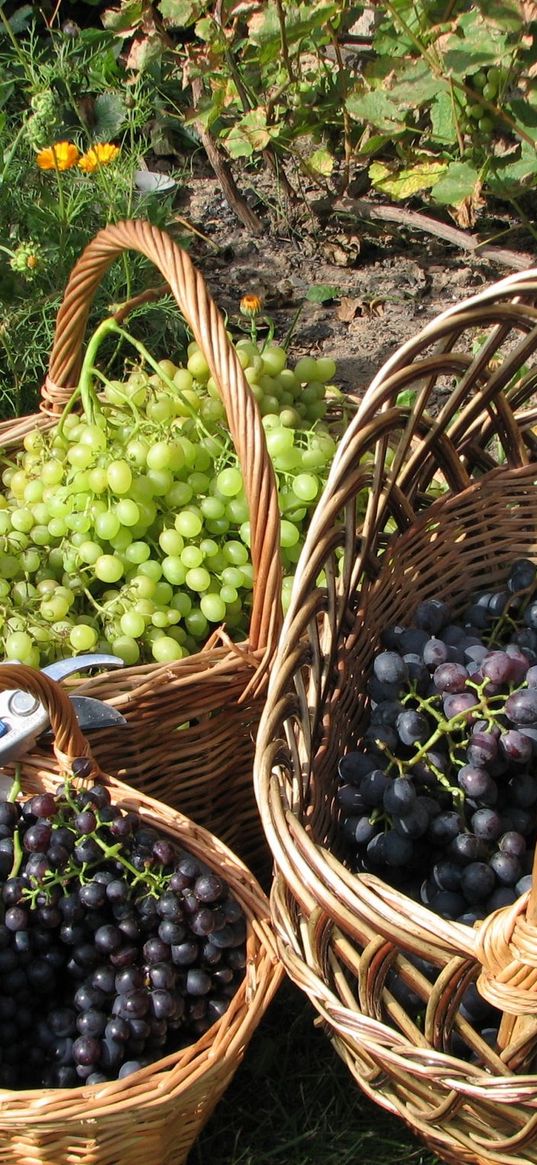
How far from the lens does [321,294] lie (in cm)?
300

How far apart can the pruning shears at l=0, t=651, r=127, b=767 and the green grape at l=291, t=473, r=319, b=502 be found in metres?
0.45

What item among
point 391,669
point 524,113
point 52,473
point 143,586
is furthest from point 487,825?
point 524,113

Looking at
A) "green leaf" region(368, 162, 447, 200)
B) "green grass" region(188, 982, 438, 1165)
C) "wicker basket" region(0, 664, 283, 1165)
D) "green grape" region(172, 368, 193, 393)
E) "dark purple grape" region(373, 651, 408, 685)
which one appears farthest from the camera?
"green leaf" region(368, 162, 447, 200)

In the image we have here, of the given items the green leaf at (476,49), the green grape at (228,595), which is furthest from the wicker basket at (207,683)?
the green leaf at (476,49)

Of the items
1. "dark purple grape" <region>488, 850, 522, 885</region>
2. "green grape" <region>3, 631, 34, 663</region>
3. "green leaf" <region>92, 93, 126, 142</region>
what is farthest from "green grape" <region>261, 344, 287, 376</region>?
"green leaf" <region>92, 93, 126, 142</region>

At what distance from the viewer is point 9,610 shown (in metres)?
1.55

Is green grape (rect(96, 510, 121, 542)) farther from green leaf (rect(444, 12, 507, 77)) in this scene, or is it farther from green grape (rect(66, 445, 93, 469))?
green leaf (rect(444, 12, 507, 77))

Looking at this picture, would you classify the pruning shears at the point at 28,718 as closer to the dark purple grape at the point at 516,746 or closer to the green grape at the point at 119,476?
the green grape at the point at 119,476

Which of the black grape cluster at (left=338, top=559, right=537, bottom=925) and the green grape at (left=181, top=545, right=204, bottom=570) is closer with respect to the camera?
the black grape cluster at (left=338, top=559, right=537, bottom=925)

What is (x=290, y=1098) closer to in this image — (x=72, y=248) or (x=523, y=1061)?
(x=523, y=1061)

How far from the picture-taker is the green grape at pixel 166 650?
149 cm

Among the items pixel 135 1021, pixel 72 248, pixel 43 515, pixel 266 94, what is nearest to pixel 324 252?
pixel 266 94

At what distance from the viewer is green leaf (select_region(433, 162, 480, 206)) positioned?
264 centimetres

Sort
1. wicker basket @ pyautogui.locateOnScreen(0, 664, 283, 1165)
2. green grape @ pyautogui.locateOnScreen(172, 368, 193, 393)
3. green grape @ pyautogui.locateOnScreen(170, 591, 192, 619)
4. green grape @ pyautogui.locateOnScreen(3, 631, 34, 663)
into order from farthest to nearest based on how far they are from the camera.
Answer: green grape @ pyautogui.locateOnScreen(172, 368, 193, 393), green grape @ pyautogui.locateOnScreen(170, 591, 192, 619), green grape @ pyautogui.locateOnScreen(3, 631, 34, 663), wicker basket @ pyautogui.locateOnScreen(0, 664, 283, 1165)
